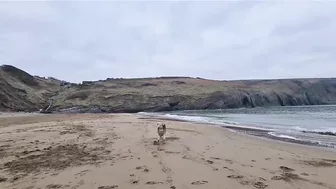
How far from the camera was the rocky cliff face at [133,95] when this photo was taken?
5950cm

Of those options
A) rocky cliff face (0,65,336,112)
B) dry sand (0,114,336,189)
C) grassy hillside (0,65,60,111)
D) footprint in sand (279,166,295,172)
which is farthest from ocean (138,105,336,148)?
rocky cliff face (0,65,336,112)

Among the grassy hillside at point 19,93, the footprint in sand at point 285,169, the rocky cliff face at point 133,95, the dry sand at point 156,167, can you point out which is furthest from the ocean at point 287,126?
the rocky cliff face at point 133,95

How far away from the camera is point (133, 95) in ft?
245

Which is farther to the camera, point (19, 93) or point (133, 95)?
point (133, 95)

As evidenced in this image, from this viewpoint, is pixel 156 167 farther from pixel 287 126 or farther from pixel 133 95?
pixel 133 95

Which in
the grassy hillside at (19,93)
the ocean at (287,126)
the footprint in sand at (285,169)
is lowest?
the footprint in sand at (285,169)

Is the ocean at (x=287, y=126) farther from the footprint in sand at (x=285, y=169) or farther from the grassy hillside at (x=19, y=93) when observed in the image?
the grassy hillside at (x=19, y=93)

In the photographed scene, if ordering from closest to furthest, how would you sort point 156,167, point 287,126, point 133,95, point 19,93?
point 156,167 → point 287,126 → point 19,93 → point 133,95

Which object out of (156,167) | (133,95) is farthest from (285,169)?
(133,95)

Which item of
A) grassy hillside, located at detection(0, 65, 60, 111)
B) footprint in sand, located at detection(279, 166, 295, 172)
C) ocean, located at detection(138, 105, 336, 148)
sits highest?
grassy hillside, located at detection(0, 65, 60, 111)

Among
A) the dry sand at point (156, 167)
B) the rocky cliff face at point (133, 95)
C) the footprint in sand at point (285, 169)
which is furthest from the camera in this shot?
the rocky cliff face at point (133, 95)

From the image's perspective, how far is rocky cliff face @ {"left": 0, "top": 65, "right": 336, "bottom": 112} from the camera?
59.5 m

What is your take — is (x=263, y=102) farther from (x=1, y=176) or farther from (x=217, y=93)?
(x=1, y=176)

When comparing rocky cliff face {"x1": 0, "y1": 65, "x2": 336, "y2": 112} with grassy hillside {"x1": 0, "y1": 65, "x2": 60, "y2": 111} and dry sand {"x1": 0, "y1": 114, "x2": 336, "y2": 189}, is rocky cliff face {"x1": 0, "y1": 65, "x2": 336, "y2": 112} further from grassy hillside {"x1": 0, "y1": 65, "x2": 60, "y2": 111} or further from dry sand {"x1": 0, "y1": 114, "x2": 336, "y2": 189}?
dry sand {"x1": 0, "y1": 114, "x2": 336, "y2": 189}
